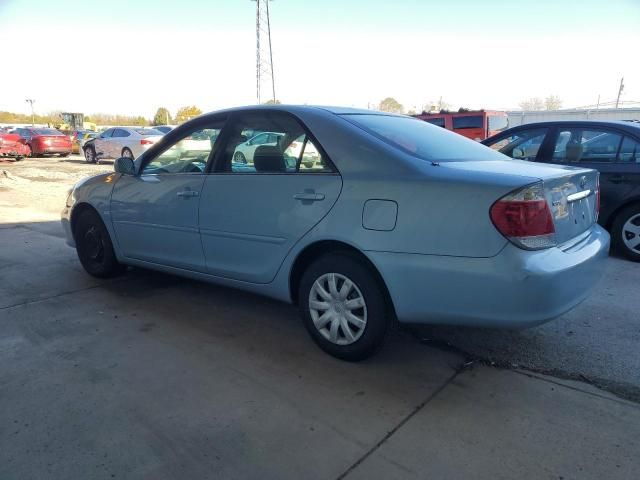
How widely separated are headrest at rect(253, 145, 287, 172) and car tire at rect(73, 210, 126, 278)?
6.50ft

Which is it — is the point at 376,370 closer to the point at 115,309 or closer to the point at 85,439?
the point at 85,439

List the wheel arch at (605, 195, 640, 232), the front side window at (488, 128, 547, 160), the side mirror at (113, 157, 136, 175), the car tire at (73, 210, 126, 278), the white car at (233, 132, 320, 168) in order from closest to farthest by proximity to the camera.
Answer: the white car at (233, 132, 320, 168), the side mirror at (113, 157, 136, 175), the car tire at (73, 210, 126, 278), the wheel arch at (605, 195, 640, 232), the front side window at (488, 128, 547, 160)

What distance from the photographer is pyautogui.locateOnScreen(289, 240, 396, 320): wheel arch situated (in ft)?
9.52

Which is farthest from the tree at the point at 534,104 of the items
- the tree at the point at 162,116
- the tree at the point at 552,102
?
the tree at the point at 162,116

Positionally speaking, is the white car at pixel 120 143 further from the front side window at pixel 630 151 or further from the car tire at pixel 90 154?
the front side window at pixel 630 151

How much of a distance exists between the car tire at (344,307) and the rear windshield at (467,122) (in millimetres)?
14875

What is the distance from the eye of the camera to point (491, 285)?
250 centimetres

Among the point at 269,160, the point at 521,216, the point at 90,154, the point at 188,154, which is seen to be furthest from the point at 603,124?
the point at 90,154

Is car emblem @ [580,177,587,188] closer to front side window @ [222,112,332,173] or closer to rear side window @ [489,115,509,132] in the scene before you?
front side window @ [222,112,332,173]

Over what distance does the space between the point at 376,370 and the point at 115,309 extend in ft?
7.49

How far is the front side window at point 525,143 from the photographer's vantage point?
6.01 m

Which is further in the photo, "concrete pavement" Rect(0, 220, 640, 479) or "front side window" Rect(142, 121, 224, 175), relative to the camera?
"front side window" Rect(142, 121, 224, 175)

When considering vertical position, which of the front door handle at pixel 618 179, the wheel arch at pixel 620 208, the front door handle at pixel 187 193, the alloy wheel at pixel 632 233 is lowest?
the alloy wheel at pixel 632 233

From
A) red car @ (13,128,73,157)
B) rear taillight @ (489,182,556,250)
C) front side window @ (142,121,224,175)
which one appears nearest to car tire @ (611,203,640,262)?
rear taillight @ (489,182,556,250)
